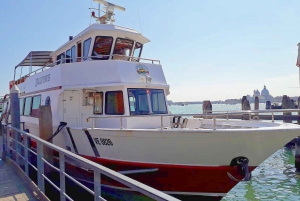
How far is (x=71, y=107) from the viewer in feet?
30.0

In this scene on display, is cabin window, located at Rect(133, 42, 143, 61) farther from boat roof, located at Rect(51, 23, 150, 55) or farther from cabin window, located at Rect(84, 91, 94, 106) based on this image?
cabin window, located at Rect(84, 91, 94, 106)

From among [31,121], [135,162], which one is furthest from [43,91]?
[135,162]

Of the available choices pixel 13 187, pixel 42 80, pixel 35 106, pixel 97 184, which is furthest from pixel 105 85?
pixel 97 184

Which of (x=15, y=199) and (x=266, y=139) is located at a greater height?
(x=266, y=139)

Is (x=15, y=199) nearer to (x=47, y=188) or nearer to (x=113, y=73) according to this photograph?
(x=47, y=188)

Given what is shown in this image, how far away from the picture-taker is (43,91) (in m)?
10.0

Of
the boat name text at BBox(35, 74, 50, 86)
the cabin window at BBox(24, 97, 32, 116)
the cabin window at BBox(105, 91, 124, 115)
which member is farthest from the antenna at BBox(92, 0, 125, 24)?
the cabin window at BBox(24, 97, 32, 116)

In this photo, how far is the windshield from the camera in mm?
8352

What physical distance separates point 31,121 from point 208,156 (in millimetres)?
7917

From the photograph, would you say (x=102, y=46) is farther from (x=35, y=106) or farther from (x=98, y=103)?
(x=35, y=106)

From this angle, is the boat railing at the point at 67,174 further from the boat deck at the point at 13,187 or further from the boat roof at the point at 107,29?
the boat roof at the point at 107,29

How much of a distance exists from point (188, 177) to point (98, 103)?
3977mm

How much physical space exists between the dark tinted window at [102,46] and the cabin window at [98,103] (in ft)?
4.40

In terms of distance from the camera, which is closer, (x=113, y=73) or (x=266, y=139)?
(x=266, y=139)
